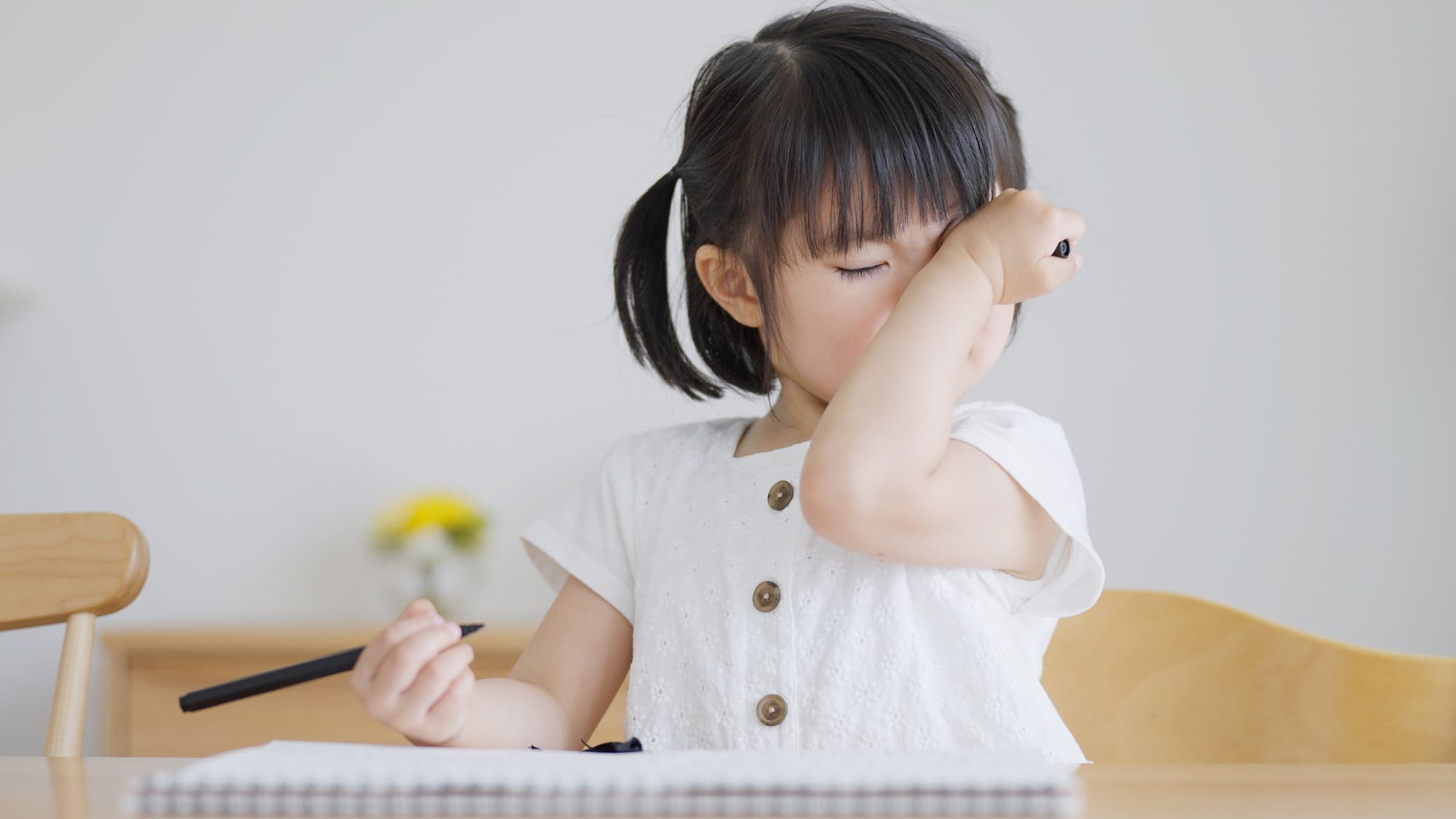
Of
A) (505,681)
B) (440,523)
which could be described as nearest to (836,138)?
(505,681)

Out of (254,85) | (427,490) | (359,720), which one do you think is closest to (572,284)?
(427,490)

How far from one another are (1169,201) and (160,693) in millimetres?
1533

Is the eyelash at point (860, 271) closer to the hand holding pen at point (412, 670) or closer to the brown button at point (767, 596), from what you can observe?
the brown button at point (767, 596)

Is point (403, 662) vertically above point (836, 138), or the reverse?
point (836, 138)

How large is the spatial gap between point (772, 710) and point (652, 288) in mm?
363

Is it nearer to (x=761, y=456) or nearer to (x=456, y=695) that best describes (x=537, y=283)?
(x=761, y=456)

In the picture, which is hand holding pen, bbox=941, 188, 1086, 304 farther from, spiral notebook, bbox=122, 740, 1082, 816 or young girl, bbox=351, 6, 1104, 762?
spiral notebook, bbox=122, 740, 1082, 816

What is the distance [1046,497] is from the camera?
675 millimetres

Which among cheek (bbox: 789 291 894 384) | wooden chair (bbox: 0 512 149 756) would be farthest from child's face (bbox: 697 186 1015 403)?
wooden chair (bbox: 0 512 149 756)

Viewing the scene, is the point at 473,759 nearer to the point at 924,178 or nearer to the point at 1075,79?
the point at 924,178

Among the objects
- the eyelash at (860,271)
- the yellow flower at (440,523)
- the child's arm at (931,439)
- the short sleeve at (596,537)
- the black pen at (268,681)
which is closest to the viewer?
the black pen at (268,681)

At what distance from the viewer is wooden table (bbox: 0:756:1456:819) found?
0.39 metres

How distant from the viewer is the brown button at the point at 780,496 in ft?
2.47

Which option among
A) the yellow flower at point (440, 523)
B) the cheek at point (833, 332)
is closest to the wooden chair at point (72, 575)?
the cheek at point (833, 332)
